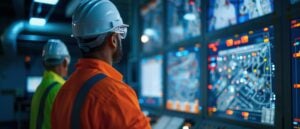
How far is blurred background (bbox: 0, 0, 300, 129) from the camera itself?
→ 1.95m

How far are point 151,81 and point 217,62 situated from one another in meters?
1.47

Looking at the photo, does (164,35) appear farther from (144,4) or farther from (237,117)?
(237,117)

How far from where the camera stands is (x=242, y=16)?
2.34 m

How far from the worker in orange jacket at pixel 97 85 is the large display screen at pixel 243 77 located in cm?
107

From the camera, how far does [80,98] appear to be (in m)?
Result: 1.18

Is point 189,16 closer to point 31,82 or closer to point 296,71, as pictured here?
point 296,71

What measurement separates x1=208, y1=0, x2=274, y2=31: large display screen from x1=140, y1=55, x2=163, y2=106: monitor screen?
1076 mm

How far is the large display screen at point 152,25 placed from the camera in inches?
150

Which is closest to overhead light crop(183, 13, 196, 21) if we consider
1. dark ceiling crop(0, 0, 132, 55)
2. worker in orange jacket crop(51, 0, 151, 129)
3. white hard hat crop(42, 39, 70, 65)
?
white hard hat crop(42, 39, 70, 65)

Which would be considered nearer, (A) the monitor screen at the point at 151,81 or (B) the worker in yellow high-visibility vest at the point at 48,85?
(B) the worker in yellow high-visibility vest at the point at 48,85

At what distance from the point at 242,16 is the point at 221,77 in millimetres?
482

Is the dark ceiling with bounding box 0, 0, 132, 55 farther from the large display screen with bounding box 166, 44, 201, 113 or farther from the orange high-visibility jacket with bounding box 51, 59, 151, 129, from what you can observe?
the orange high-visibility jacket with bounding box 51, 59, 151, 129

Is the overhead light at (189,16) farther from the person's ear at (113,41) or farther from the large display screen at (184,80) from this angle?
the person's ear at (113,41)

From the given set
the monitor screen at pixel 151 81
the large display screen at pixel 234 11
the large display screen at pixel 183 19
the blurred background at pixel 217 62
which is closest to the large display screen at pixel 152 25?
the blurred background at pixel 217 62
